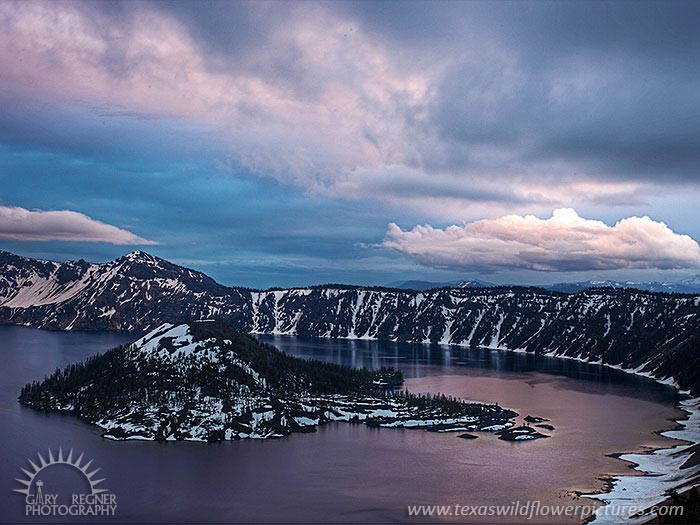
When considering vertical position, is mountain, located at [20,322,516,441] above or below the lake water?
above

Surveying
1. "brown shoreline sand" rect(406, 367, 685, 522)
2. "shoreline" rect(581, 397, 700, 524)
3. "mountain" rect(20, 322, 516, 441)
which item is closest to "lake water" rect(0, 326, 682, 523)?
"brown shoreline sand" rect(406, 367, 685, 522)

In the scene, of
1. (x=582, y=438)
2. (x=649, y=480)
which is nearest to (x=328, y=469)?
(x=649, y=480)

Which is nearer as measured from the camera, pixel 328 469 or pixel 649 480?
pixel 649 480

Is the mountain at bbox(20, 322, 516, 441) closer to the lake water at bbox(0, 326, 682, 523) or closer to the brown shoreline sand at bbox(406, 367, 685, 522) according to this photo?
the lake water at bbox(0, 326, 682, 523)

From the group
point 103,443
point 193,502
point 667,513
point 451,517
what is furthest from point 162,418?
point 667,513

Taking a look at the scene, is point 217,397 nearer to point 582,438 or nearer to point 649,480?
point 582,438

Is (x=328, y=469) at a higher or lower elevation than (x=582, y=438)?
lower

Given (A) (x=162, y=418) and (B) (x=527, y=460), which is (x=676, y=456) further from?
(A) (x=162, y=418)

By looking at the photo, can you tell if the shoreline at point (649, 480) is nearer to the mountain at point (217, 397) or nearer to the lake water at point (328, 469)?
the lake water at point (328, 469)

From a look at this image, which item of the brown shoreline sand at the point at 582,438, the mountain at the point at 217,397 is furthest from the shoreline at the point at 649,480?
the mountain at the point at 217,397
